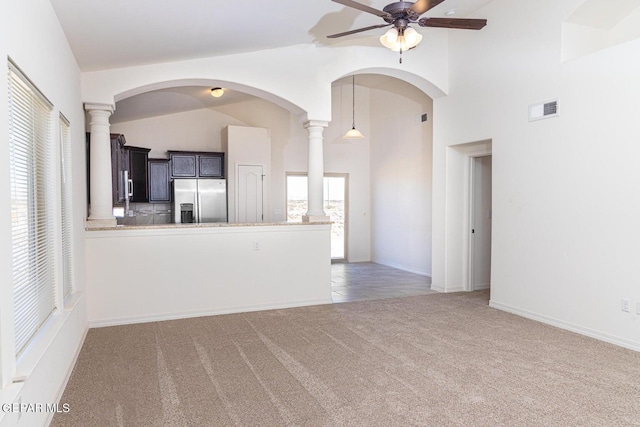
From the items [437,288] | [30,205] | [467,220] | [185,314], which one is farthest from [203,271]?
[467,220]

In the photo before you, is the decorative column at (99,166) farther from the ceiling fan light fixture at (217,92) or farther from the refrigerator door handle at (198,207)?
the refrigerator door handle at (198,207)

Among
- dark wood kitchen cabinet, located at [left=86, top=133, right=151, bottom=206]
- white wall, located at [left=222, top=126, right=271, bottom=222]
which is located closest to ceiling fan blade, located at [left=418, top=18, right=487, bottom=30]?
dark wood kitchen cabinet, located at [left=86, top=133, right=151, bottom=206]

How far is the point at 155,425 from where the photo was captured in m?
2.44

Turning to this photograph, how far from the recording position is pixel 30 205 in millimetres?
2465

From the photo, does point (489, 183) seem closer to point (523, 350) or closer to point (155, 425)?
point (523, 350)

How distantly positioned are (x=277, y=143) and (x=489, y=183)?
4.05 meters

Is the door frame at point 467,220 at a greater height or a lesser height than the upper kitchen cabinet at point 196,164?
lesser

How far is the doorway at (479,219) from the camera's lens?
5973 millimetres

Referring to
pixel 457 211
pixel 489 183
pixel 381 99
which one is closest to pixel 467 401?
pixel 457 211

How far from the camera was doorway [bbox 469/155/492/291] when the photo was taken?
5.97 metres

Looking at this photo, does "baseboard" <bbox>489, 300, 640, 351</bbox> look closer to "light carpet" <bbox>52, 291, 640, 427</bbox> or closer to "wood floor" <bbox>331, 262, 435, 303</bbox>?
"light carpet" <bbox>52, 291, 640, 427</bbox>

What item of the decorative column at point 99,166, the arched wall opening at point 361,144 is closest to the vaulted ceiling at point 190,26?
the decorative column at point 99,166

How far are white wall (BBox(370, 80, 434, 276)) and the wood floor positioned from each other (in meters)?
0.46

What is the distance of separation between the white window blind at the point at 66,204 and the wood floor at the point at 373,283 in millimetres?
3084
